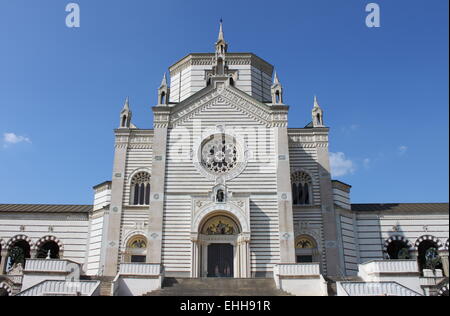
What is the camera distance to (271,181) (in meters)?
26.8

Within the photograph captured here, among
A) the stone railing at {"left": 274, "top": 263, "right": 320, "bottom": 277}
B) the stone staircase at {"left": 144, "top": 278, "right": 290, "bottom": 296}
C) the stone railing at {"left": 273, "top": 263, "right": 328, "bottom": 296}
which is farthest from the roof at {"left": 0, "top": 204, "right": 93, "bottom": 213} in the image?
the stone railing at {"left": 273, "top": 263, "right": 328, "bottom": 296}

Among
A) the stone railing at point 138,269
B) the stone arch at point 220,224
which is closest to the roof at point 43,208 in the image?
the stone arch at point 220,224

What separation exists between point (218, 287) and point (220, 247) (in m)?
6.10

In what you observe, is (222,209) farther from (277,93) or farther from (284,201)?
(277,93)

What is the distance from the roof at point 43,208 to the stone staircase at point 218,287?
1309 centimetres

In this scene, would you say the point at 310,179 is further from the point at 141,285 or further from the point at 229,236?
the point at 141,285

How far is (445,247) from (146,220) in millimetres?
21035

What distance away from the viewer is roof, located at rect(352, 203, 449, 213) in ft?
100

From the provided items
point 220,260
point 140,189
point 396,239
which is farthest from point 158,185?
point 396,239

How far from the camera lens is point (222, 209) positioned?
25.6m

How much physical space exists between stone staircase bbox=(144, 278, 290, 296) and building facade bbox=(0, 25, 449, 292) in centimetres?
338

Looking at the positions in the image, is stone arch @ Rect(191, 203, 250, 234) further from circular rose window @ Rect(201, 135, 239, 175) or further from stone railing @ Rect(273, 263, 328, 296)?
stone railing @ Rect(273, 263, 328, 296)

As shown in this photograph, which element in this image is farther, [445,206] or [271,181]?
[445,206]
